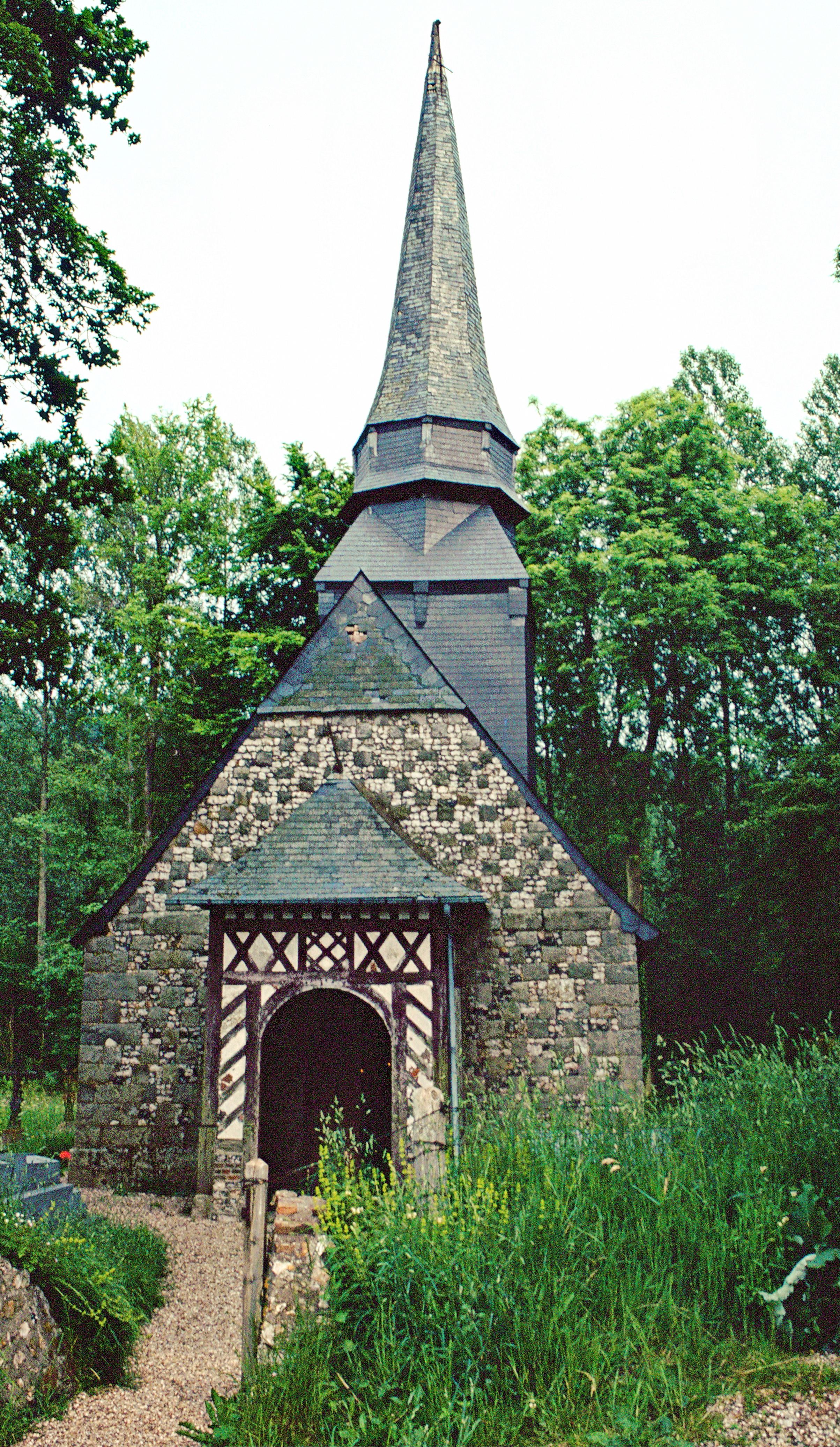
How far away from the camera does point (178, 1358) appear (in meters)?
5.95

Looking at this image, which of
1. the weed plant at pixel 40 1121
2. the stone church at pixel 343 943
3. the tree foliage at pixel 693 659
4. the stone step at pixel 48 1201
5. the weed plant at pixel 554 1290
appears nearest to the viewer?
the weed plant at pixel 554 1290

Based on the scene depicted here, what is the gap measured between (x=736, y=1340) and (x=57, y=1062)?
2332 centimetres

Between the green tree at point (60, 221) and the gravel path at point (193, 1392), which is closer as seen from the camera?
the gravel path at point (193, 1392)

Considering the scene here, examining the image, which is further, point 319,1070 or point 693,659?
point 693,659

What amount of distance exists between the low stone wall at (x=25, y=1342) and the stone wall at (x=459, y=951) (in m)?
5.74

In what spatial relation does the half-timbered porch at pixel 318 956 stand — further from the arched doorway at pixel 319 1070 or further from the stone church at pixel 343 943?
the arched doorway at pixel 319 1070

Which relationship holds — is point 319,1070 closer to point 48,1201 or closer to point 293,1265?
point 48,1201

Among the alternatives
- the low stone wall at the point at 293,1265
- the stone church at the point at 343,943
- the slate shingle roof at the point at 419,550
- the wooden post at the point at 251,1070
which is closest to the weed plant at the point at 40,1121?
the stone church at the point at 343,943

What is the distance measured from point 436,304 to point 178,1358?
16740 mm

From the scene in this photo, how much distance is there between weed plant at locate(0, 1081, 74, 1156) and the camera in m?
12.3

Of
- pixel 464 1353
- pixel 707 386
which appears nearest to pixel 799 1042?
pixel 464 1353

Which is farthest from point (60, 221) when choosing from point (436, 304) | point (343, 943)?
point (436, 304)

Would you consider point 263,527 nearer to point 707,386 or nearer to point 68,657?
point 707,386

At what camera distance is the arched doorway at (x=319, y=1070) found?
36.0 feet
